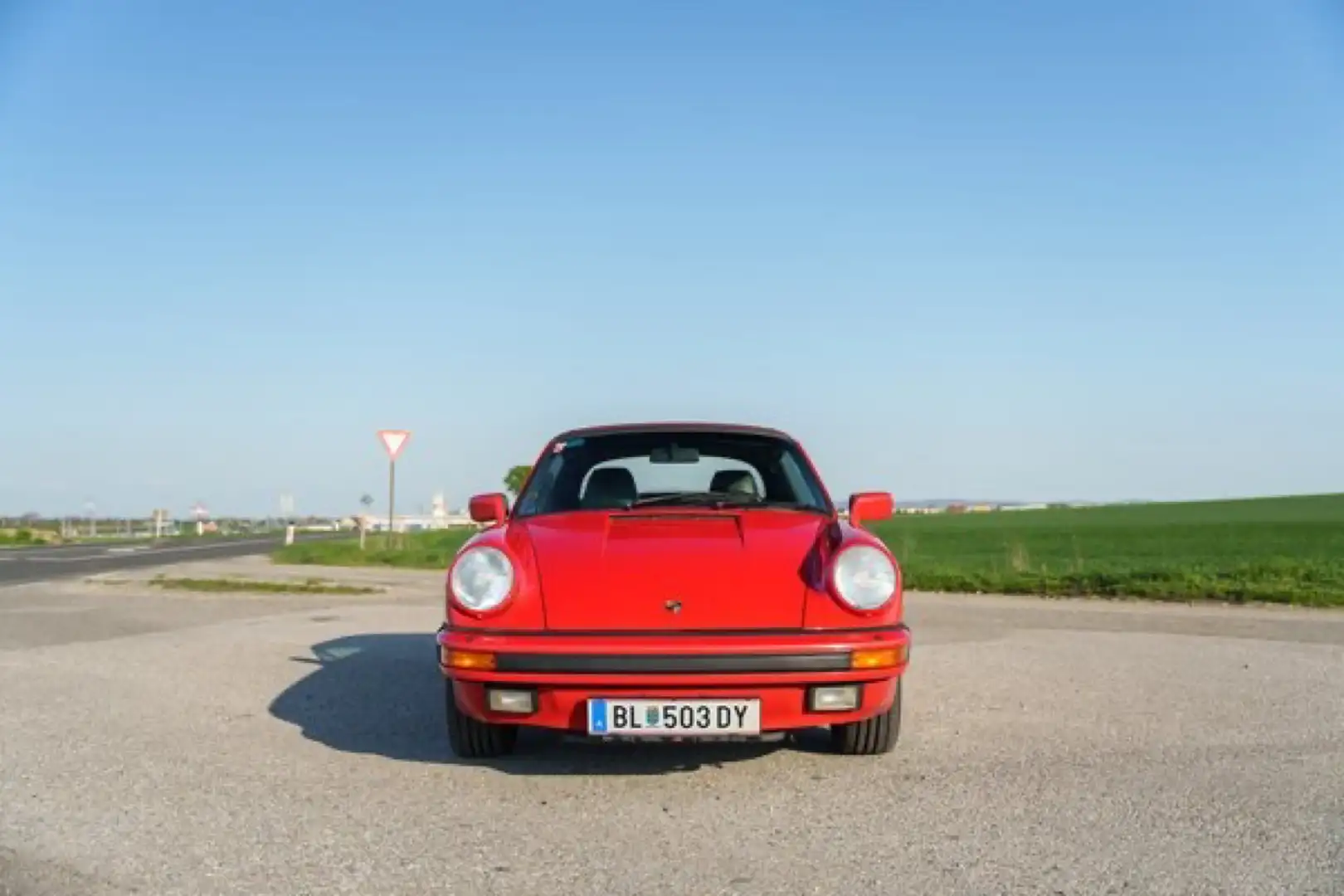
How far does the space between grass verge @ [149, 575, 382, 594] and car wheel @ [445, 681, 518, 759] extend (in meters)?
12.0

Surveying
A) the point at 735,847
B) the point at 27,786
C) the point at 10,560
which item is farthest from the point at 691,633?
the point at 10,560

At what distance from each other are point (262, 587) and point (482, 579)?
45.9 feet

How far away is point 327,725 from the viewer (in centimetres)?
652

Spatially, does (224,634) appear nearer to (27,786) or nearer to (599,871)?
(27,786)

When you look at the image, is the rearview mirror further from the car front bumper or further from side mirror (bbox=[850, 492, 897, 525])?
the car front bumper

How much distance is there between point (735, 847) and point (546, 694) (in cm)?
106

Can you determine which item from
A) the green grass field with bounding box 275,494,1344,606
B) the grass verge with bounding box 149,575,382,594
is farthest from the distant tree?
the grass verge with bounding box 149,575,382,594

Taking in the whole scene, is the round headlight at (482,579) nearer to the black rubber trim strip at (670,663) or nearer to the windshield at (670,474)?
the black rubber trim strip at (670,663)

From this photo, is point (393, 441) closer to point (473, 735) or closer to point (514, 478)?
point (473, 735)

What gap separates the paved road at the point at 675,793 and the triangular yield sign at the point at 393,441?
15.5 m

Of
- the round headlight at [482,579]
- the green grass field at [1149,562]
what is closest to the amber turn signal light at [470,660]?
the round headlight at [482,579]

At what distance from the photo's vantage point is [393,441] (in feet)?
80.2

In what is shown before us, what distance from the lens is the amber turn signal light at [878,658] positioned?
4.88m

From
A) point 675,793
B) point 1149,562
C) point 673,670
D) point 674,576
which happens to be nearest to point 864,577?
point 674,576
